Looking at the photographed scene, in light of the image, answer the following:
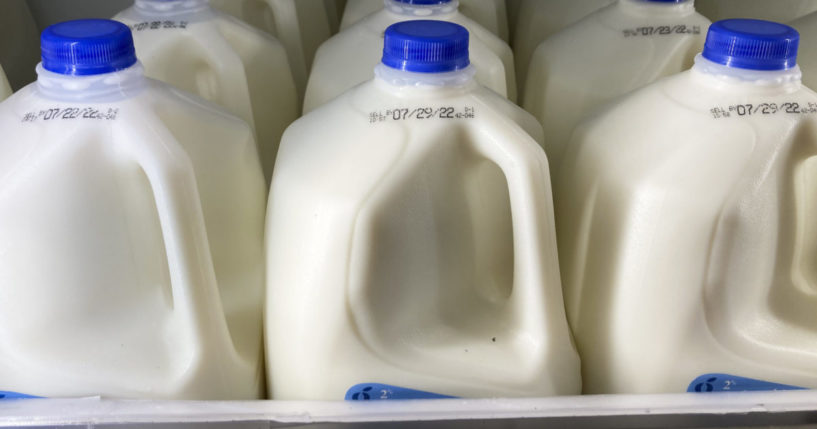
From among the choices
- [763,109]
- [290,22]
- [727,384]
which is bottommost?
[727,384]

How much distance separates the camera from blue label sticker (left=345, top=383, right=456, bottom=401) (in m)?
0.75

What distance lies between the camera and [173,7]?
0.96 meters

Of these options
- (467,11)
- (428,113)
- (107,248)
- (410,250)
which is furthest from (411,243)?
(467,11)

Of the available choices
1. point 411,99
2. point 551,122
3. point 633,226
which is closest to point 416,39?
point 411,99

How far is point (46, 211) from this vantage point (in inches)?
27.0

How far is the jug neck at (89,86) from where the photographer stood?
0.70 meters

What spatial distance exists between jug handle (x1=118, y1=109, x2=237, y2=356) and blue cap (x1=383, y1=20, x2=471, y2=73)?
204mm

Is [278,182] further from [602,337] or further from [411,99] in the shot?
[602,337]

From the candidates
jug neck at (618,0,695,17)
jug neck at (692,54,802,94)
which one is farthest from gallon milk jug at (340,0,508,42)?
jug neck at (692,54,802,94)

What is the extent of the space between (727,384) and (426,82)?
390 mm

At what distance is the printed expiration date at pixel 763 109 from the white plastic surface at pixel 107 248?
1.53ft

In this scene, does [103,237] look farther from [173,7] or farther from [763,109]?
[763,109]

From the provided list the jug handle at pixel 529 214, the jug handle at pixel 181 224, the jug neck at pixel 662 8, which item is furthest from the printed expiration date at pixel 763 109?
the jug handle at pixel 181 224

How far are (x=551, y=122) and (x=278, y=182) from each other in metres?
0.41
